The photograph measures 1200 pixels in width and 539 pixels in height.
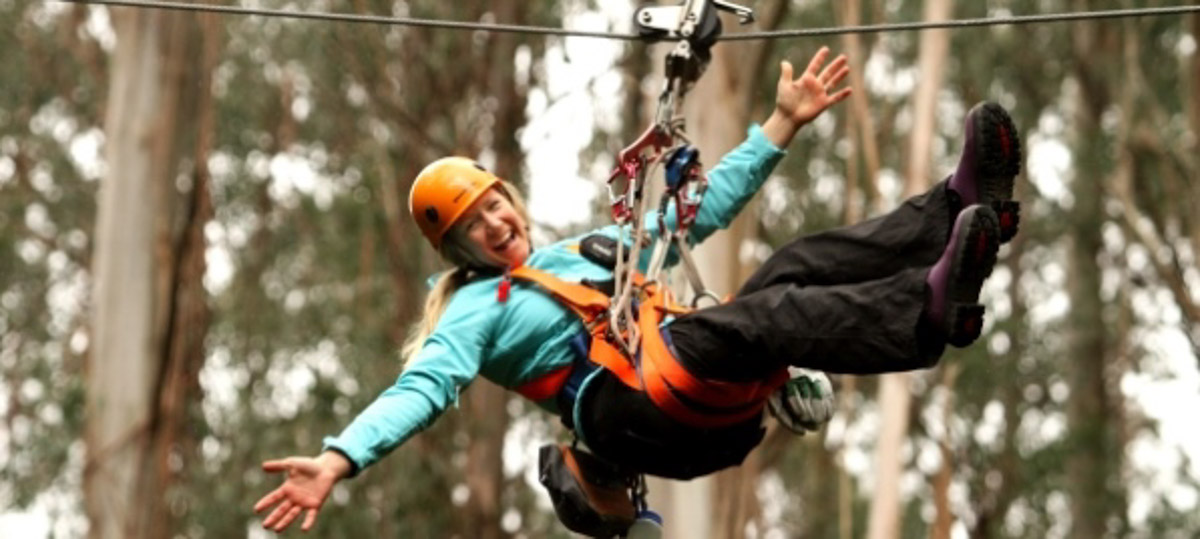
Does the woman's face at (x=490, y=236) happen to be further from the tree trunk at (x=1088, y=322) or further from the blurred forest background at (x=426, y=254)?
the tree trunk at (x=1088, y=322)

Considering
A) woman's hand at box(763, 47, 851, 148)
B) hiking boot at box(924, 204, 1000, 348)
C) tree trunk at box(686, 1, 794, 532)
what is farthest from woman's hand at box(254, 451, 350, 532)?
tree trunk at box(686, 1, 794, 532)

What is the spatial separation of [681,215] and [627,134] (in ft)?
29.6

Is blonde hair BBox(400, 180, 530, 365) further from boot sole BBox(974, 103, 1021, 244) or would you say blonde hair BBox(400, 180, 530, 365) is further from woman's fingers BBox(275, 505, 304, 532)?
boot sole BBox(974, 103, 1021, 244)

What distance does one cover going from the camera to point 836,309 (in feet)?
11.9

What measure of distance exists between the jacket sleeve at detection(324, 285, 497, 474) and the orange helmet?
0.17 meters

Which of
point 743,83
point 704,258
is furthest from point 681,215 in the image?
point 743,83

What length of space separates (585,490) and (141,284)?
5665 mm

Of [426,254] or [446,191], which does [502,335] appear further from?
[426,254]

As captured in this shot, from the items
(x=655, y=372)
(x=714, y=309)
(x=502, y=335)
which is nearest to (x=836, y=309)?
(x=714, y=309)

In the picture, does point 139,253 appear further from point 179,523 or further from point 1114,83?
point 1114,83

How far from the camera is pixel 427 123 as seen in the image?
42.4 ft

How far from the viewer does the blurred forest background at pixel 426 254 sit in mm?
9578

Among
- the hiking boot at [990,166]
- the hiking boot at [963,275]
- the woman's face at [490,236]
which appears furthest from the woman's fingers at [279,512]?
the hiking boot at [990,166]

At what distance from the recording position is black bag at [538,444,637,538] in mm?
4145
